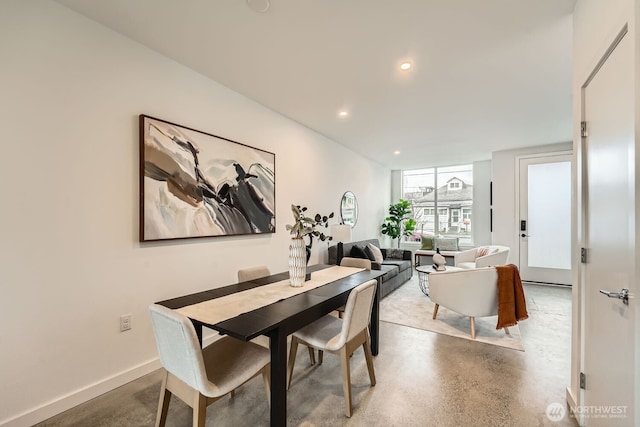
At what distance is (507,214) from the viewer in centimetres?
549

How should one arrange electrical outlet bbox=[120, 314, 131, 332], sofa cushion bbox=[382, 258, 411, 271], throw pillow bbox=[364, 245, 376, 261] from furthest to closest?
1. sofa cushion bbox=[382, 258, 411, 271]
2. throw pillow bbox=[364, 245, 376, 261]
3. electrical outlet bbox=[120, 314, 131, 332]

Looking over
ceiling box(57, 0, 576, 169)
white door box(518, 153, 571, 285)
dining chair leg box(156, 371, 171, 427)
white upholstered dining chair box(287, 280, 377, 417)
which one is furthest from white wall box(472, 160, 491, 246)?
dining chair leg box(156, 371, 171, 427)

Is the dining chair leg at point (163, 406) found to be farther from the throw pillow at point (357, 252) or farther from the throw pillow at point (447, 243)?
the throw pillow at point (447, 243)

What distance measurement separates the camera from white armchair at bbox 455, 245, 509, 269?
4051 mm

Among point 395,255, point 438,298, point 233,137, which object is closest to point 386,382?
point 438,298

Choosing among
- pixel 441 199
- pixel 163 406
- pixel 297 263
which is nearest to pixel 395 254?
pixel 441 199

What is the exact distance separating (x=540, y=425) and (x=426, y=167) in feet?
21.0

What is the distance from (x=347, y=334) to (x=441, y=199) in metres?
6.54

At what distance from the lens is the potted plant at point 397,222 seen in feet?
22.8

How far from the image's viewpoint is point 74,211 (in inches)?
72.9

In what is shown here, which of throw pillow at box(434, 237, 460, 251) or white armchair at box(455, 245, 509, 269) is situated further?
throw pillow at box(434, 237, 460, 251)

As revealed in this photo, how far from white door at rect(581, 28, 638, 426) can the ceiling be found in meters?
0.86

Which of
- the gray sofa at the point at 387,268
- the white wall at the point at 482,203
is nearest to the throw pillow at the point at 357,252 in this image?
the gray sofa at the point at 387,268

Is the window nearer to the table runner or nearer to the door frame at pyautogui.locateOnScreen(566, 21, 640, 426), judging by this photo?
the door frame at pyautogui.locateOnScreen(566, 21, 640, 426)
